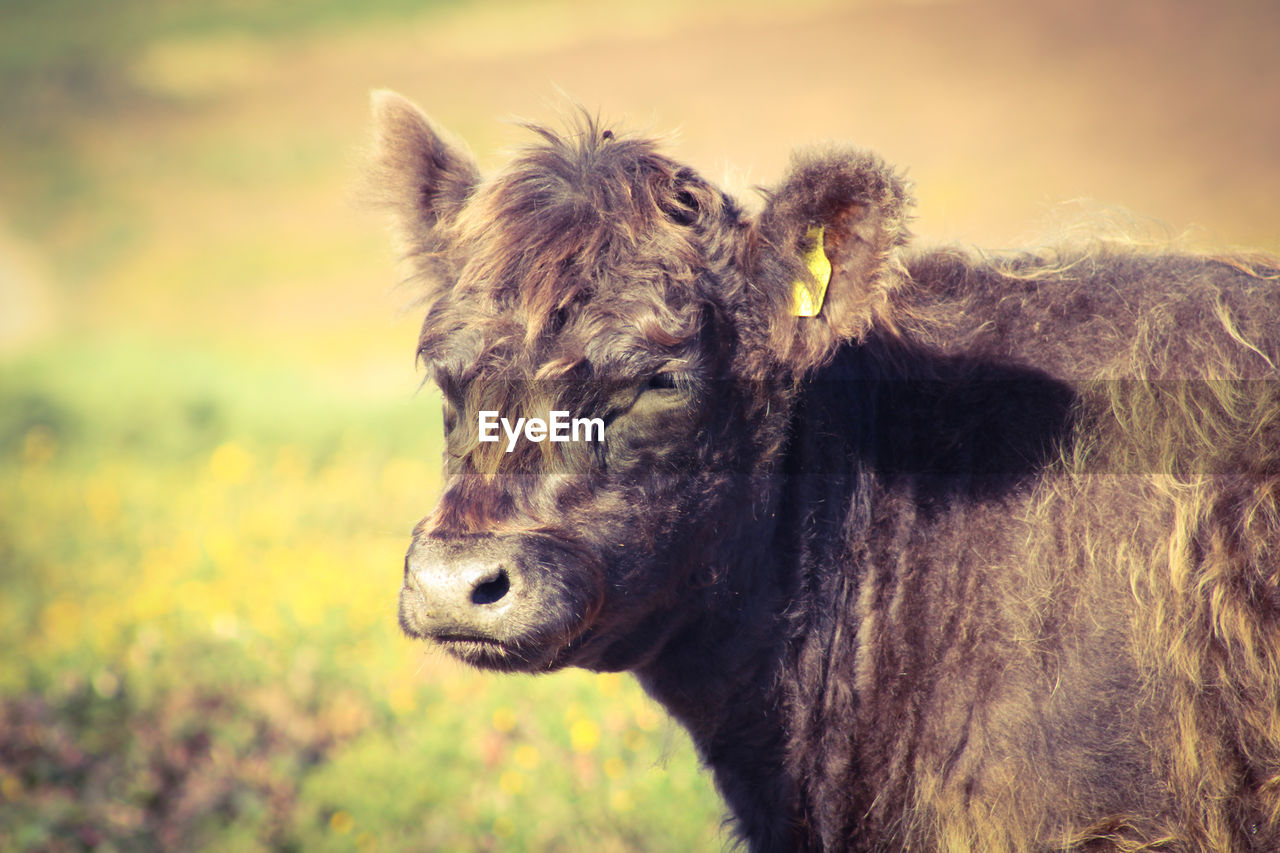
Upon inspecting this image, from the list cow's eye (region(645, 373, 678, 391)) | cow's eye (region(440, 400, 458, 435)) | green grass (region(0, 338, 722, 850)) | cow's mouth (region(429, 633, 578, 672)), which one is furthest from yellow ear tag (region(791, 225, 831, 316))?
green grass (region(0, 338, 722, 850))

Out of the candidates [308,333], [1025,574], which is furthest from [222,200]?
[1025,574]

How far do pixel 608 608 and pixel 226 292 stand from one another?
14.6 m

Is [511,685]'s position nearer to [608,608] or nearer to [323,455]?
[608,608]

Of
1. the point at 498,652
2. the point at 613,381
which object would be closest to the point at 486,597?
the point at 498,652

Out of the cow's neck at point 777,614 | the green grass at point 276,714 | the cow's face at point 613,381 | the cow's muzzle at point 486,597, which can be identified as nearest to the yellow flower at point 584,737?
the green grass at point 276,714

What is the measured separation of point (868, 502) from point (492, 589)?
3.89 feet

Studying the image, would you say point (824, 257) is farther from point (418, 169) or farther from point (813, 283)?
point (418, 169)

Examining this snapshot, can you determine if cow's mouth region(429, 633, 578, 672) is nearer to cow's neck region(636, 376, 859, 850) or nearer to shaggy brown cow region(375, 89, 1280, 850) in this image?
shaggy brown cow region(375, 89, 1280, 850)

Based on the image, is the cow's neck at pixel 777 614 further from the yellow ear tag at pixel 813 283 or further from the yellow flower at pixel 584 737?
the yellow flower at pixel 584 737

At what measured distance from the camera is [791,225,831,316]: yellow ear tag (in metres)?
2.88

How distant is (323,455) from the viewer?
10797mm

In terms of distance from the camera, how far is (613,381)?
2.68m

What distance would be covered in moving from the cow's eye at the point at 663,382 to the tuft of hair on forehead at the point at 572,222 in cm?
30

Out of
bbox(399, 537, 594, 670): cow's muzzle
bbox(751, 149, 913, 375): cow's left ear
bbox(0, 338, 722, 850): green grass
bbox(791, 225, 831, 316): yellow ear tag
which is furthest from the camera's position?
bbox(0, 338, 722, 850): green grass
